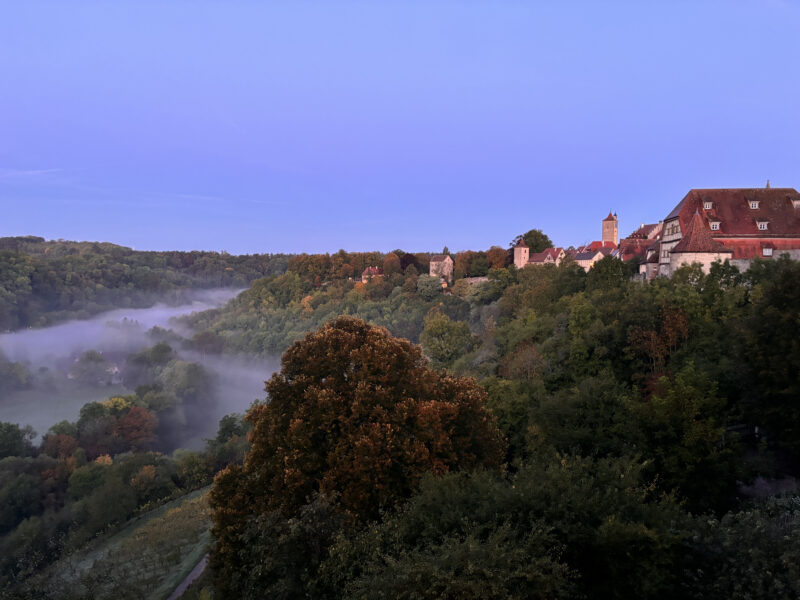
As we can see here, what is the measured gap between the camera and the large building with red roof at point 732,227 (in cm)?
2694

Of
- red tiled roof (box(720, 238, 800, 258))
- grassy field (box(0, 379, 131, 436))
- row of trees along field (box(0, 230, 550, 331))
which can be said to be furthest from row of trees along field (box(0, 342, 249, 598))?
row of trees along field (box(0, 230, 550, 331))

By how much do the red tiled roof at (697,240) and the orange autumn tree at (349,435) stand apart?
18.2 meters

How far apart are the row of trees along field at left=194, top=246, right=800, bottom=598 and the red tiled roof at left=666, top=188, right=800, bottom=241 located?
5519mm

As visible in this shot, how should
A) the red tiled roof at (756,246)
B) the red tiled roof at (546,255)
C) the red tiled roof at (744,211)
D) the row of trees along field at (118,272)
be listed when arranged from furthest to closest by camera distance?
the row of trees along field at (118,272) → the red tiled roof at (546,255) → the red tiled roof at (744,211) → the red tiled roof at (756,246)

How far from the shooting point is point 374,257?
92.9 m

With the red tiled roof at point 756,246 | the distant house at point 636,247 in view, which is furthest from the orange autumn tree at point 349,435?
the distant house at point 636,247

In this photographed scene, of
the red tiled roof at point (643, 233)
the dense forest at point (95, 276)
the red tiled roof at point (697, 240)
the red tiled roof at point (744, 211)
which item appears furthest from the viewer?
the dense forest at point (95, 276)

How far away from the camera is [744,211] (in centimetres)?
2847

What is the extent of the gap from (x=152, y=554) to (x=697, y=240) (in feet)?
103

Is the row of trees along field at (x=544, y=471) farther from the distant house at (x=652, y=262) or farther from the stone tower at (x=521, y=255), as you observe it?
the stone tower at (x=521, y=255)

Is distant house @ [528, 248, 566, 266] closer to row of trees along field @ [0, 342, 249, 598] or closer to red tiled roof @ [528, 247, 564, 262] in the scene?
red tiled roof @ [528, 247, 564, 262]

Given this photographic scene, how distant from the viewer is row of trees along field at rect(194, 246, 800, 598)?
8078mm

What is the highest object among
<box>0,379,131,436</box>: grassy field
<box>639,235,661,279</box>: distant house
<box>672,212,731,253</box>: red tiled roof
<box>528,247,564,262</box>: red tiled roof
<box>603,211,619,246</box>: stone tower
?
<box>603,211,619,246</box>: stone tower

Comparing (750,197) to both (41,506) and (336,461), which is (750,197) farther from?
(41,506)
